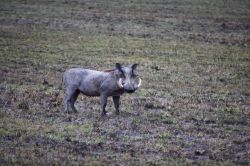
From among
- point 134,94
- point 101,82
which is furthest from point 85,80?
point 134,94

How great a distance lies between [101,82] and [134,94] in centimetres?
301

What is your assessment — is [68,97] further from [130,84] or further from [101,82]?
[130,84]

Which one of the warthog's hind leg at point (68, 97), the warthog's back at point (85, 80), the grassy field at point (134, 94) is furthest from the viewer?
the warthog's hind leg at point (68, 97)

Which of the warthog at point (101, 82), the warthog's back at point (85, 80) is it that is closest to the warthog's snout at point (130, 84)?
the warthog at point (101, 82)

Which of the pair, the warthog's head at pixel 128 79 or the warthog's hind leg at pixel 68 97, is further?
the warthog's hind leg at pixel 68 97

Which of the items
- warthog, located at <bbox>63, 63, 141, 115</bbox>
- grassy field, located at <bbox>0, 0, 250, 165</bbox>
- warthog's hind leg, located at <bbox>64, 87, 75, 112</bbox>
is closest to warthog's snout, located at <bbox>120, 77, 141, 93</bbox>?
warthog, located at <bbox>63, 63, 141, 115</bbox>

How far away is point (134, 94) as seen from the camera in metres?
14.8

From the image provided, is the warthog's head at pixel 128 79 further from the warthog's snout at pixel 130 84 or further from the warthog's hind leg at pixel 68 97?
the warthog's hind leg at pixel 68 97

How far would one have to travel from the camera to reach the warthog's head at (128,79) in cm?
1091

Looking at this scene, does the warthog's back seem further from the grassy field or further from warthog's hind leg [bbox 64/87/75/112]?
the grassy field

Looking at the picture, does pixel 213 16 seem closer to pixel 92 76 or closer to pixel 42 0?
pixel 42 0

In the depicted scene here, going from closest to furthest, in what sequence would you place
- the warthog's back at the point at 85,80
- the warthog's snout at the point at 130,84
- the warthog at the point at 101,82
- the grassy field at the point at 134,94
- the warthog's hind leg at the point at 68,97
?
the grassy field at the point at 134,94
the warthog's snout at the point at 130,84
the warthog at the point at 101,82
the warthog's back at the point at 85,80
the warthog's hind leg at the point at 68,97

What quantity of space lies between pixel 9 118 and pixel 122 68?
2619 millimetres

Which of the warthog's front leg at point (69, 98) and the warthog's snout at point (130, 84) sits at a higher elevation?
the warthog's snout at point (130, 84)
